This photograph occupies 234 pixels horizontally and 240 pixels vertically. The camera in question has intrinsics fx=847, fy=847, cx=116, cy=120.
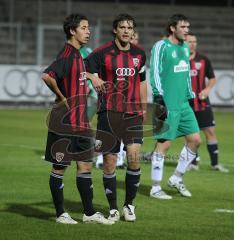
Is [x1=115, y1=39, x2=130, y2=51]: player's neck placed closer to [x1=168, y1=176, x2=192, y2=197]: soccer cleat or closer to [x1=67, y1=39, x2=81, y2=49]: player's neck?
[x1=67, y1=39, x2=81, y2=49]: player's neck

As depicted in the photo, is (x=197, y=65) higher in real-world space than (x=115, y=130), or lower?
higher

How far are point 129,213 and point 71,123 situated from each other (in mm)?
1141

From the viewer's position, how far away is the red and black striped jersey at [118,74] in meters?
8.81

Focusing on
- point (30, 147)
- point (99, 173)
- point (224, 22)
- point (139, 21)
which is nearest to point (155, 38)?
point (139, 21)

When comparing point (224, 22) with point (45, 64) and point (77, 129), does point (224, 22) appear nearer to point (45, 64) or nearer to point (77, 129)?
point (45, 64)

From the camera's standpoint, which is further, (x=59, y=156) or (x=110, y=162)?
(x=110, y=162)

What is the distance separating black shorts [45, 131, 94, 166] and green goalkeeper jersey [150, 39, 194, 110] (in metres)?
2.44

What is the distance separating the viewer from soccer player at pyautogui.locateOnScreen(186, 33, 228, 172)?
13.7 m

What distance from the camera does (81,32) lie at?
8.44 m

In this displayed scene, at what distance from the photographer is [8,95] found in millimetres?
27328

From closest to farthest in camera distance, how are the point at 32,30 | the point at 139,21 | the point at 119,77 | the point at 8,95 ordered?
the point at 119,77, the point at 8,95, the point at 32,30, the point at 139,21

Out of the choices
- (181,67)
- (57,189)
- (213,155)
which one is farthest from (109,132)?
(213,155)

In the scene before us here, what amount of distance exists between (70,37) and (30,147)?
8175mm

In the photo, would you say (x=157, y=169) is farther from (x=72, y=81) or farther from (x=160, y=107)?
(x=72, y=81)
